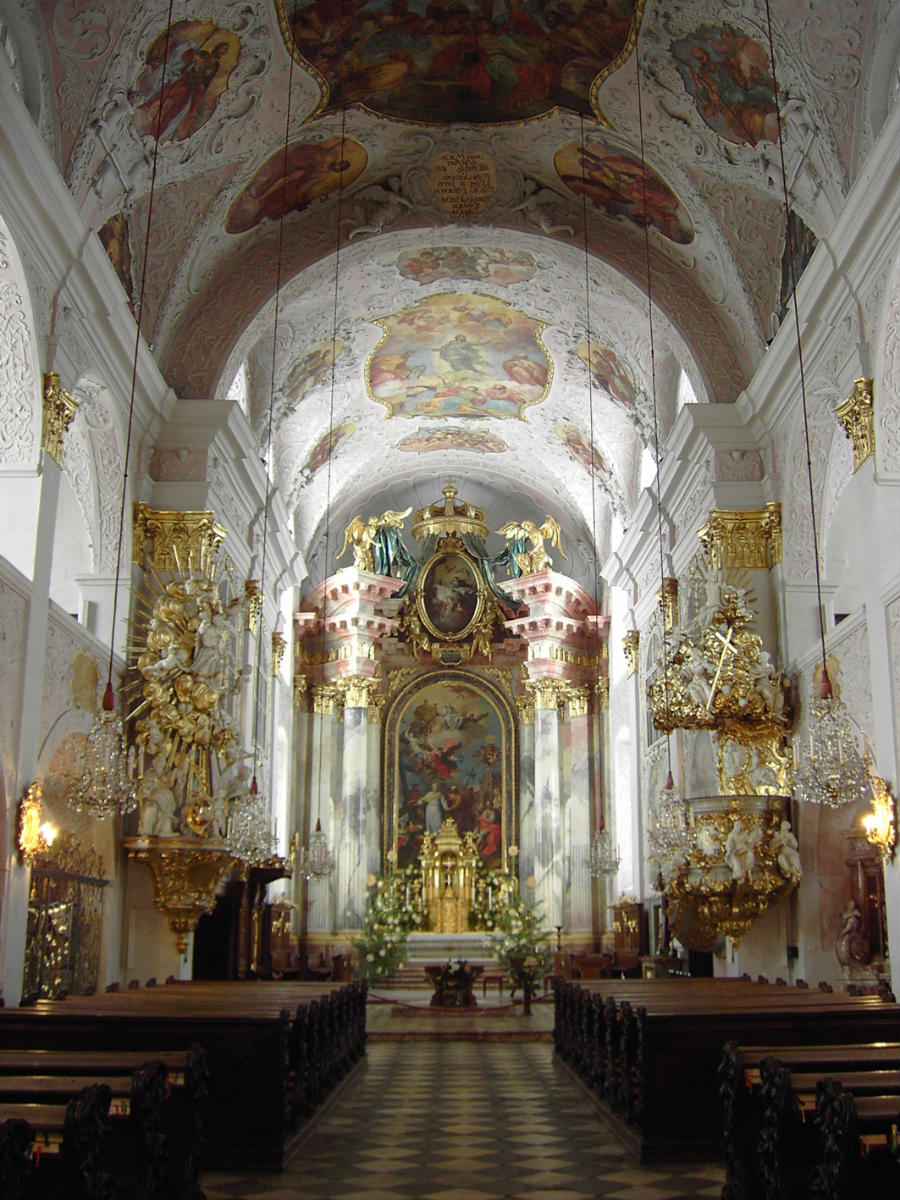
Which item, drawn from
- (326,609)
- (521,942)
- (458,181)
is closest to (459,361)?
(458,181)

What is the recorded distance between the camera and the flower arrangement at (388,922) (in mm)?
22406

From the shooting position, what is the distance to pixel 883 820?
34.8 feet

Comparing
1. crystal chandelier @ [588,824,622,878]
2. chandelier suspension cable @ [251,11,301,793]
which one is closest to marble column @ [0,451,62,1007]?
chandelier suspension cable @ [251,11,301,793]

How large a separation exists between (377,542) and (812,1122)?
2157 centimetres

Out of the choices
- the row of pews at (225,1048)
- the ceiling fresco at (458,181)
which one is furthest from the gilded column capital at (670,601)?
the row of pews at (225,1048)

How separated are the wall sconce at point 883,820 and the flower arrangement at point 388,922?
1322cm

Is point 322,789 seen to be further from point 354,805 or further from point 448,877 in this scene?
point 448,877

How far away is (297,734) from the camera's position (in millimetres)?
25562

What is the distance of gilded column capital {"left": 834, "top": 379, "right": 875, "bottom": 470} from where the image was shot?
451 inches

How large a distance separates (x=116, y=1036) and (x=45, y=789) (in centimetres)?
397

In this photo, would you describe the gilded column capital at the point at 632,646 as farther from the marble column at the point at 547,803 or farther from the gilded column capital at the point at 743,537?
the gilded column capital at the point at 743,537

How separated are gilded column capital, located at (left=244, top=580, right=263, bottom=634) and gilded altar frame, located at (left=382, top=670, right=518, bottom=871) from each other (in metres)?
8.35

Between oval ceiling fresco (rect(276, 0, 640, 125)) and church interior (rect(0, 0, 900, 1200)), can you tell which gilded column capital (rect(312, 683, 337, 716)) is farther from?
oval ceiling fresco (rect(276, 0, 640, 125))

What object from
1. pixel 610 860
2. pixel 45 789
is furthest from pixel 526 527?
pixel 45 789
